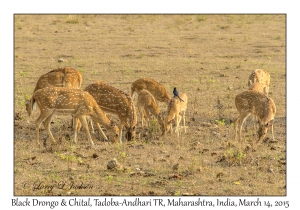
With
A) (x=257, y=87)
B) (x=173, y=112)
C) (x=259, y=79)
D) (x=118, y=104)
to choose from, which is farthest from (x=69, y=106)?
(x=259, y=79)

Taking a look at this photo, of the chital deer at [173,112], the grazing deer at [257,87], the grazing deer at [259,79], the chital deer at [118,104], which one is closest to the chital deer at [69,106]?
the chital deer at [118,104]

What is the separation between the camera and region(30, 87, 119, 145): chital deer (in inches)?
452

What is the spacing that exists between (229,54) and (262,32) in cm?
526

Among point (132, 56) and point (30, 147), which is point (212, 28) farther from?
point (30, 147)

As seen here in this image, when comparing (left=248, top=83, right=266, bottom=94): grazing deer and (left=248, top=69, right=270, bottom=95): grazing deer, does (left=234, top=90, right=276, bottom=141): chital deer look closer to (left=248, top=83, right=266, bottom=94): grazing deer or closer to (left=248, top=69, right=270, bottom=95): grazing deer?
(left=248, top=83, right=266, bottom=94): grazing deer

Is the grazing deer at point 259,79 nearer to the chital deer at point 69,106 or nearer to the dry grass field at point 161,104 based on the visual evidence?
the dry grass field at point 161,104

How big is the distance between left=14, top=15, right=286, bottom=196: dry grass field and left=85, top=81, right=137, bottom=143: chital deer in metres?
0.35

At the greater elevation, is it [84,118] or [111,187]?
[84,118]

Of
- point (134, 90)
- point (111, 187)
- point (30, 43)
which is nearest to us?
point (111, 187)

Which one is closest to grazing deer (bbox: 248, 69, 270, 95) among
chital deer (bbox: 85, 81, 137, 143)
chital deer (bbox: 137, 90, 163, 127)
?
chital deer (bbox: 137, 90, 163, 127)

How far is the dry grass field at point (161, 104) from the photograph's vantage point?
377 inches

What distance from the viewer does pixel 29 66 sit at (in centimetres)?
2011

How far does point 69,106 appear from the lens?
11531 millimetres

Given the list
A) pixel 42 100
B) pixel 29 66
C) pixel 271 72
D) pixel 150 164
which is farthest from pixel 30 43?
pixel 150 164
